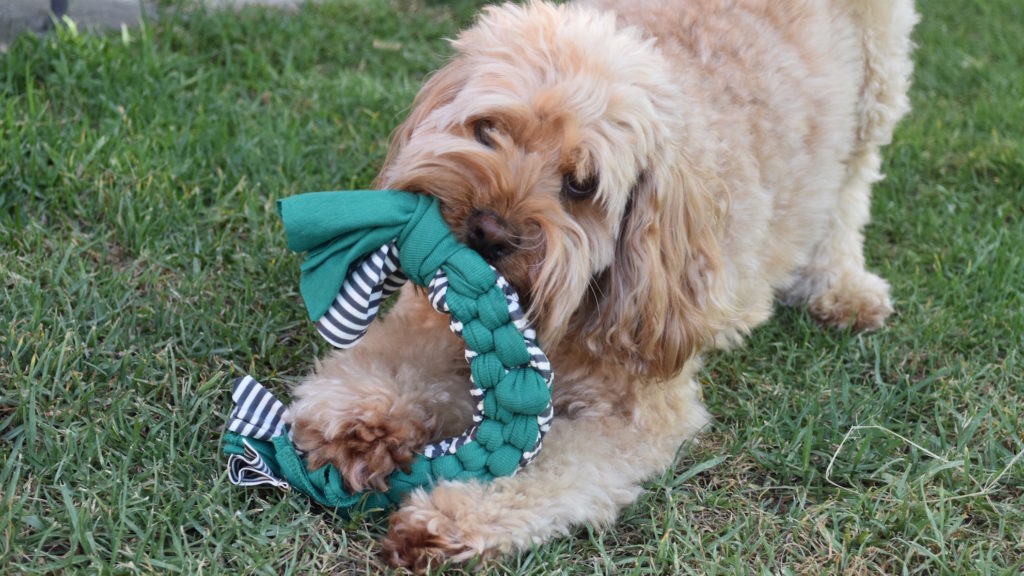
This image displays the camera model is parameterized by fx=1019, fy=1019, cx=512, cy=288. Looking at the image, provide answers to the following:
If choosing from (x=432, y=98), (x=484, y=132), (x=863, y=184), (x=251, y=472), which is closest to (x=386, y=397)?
(x=251, y=472)

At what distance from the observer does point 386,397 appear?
3.04m

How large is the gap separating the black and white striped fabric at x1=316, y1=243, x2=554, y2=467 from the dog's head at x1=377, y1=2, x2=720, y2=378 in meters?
0.10

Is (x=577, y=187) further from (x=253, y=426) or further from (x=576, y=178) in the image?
(x=253, y=426)

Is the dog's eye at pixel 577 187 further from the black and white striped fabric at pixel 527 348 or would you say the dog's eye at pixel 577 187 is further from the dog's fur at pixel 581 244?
the black and white striped fabric at pixel 527 348

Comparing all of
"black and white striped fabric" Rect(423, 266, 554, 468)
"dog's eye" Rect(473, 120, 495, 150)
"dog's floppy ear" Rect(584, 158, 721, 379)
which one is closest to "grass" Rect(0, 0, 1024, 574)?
"black and white striped fabric" Rect(423, 266, 554, 468)

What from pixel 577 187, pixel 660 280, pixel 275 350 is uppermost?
pixel 577 187

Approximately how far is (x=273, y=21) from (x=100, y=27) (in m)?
1.00

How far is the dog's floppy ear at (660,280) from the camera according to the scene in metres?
3.08

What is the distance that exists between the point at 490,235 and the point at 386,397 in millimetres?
600

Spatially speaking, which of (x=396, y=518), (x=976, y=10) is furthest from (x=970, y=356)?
(x=976, y=10)

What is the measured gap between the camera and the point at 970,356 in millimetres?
4129

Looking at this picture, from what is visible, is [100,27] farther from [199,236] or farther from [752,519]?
[752,519]

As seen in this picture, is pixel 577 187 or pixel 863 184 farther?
pixel 863 184

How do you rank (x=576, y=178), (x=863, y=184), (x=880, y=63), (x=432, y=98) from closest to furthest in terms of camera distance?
(x=576, y=178), (x=432, y=98), (x=880, y=63), (x=863, y=184)
